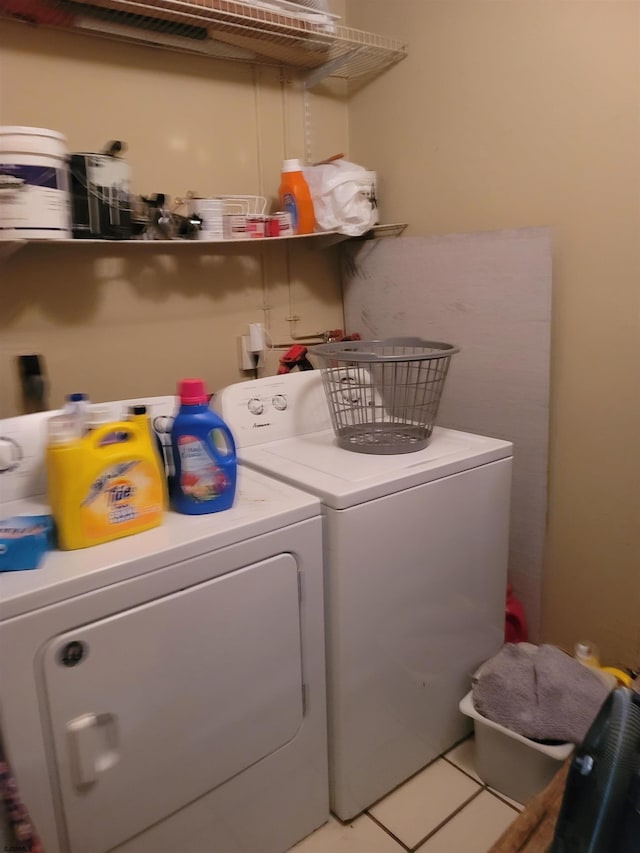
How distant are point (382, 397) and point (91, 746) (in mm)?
1184

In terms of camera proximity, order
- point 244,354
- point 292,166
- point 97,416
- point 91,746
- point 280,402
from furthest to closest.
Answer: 1. point 244,354
2. point 292,166
3. point 280,402
4. point 97,416
5. point 91,746

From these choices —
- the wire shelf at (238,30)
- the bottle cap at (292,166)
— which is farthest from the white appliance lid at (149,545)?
the wire shelf at (238,30)

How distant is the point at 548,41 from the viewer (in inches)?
64.6

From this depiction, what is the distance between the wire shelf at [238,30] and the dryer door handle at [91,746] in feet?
5.51

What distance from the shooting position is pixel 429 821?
1510 millimetres

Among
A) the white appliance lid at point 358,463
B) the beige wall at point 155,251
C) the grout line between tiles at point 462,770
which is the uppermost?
the beige wall at point 155,251

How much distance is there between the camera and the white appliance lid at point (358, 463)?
138cm

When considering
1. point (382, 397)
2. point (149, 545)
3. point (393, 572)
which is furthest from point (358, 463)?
point (149, 545)

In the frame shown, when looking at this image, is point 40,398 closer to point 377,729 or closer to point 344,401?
point 344,401

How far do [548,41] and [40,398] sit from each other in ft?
5.45

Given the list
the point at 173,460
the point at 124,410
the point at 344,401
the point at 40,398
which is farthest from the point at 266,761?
the point at 40,398

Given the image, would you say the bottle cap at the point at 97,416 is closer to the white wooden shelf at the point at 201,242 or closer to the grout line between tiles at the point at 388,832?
the white wooden shelf at the point at 201,242

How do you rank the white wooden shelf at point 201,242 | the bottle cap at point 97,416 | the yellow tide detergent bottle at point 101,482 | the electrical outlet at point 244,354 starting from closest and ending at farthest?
the yellow tide detergent bottle at point 101,482 → the bottle cap at point 97,416 → the white wooden shelf at point 201,242 → the electrical outlet at point 244,354

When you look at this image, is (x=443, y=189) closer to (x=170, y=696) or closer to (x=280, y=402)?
(x=280, y=402)
